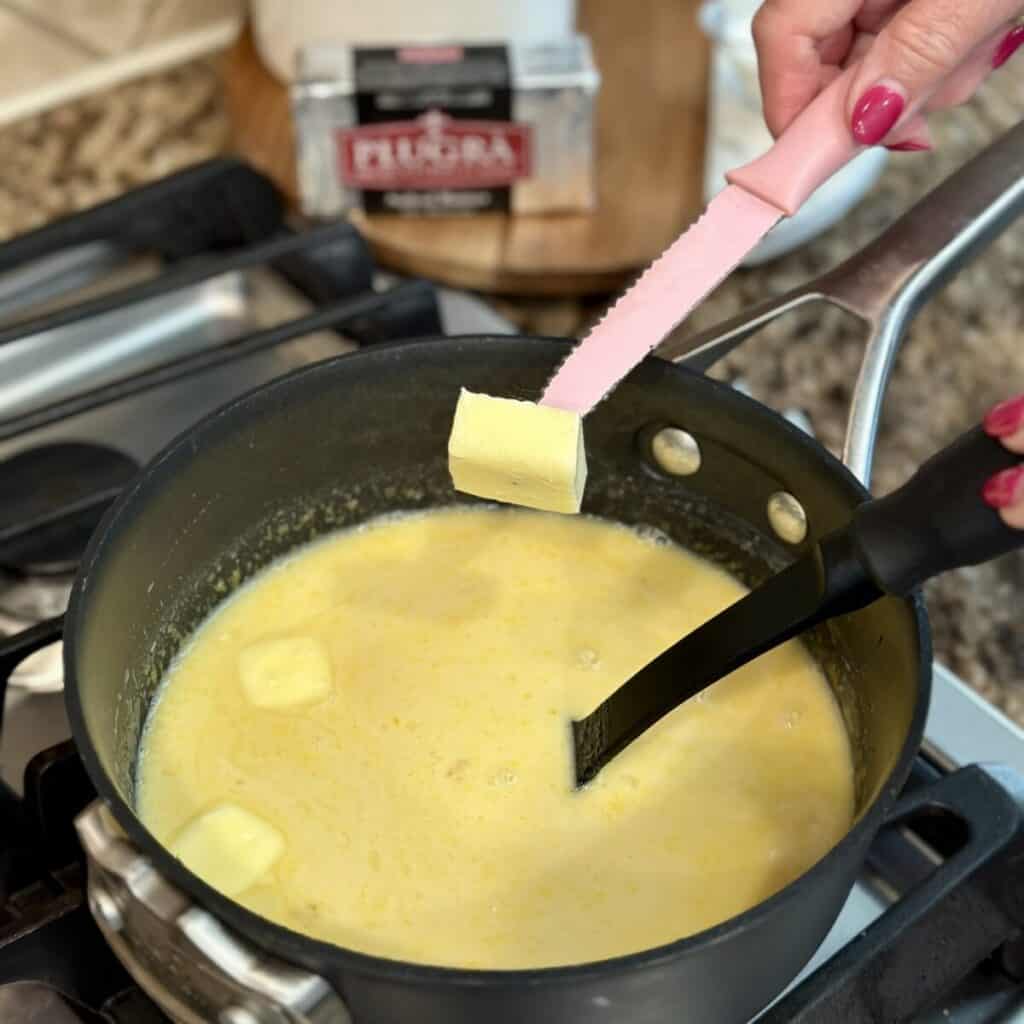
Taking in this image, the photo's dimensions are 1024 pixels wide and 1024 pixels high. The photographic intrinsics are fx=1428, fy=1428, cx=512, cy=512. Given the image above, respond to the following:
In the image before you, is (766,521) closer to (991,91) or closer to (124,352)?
(124,352)

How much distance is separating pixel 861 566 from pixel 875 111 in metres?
0.28

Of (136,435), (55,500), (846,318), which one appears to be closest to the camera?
(55,500)

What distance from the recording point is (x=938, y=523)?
1.82 feet

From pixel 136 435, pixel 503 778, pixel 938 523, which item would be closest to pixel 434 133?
pixel 136 435

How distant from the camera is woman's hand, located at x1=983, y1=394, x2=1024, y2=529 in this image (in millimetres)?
525

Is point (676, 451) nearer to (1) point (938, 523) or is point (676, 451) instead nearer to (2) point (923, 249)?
(2) point (923, 249)

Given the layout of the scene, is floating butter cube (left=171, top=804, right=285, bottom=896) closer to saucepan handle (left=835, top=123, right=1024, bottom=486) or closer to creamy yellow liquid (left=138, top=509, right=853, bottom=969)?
creamy yellow liquid (left=138, top=509, right=853, bottom=969)

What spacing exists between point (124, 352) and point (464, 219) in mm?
301

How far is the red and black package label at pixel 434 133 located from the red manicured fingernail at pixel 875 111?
40 centimetres

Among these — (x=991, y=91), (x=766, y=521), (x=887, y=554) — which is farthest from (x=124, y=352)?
(x=991, y=91)

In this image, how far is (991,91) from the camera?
1326 millimetres

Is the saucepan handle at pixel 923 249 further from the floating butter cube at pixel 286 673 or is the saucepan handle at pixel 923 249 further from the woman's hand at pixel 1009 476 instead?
the floating butter cube at pixel 286 673

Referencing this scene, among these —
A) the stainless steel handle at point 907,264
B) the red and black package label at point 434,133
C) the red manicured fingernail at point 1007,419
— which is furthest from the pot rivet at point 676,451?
the red and black package label at point 434,133

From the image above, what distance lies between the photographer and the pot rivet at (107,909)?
0.57 metres
